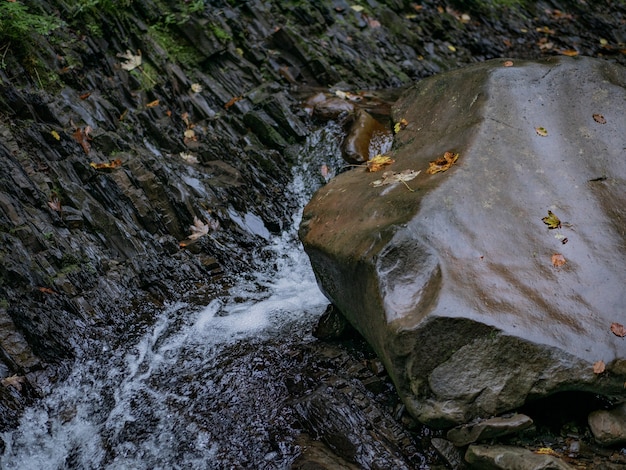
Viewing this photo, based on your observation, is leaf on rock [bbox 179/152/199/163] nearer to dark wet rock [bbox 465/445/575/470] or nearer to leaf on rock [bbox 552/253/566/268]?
leaf on rock [bbox 552/253/566/268]

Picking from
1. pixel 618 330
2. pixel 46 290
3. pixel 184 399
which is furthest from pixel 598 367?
pixel 46 290

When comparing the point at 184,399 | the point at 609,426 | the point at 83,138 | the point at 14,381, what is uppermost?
the point at 83,138

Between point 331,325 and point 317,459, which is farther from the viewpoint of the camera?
point 331,325

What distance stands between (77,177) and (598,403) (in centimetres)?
513

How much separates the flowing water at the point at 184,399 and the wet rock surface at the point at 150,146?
0.20 m

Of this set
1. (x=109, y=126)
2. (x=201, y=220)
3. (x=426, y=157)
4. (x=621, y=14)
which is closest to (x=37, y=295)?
(x=201, y=220)

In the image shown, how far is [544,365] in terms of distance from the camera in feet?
11.6

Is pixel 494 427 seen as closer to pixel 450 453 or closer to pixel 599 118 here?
pixel 450 453

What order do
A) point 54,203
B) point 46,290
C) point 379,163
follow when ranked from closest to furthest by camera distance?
point 46,290, point 379,163, point 54,203

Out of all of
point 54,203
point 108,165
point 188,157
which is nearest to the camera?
point 54,203

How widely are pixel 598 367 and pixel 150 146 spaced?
17.2ft

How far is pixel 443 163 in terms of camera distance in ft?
15.0

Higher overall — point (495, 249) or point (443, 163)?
point (443, 163)

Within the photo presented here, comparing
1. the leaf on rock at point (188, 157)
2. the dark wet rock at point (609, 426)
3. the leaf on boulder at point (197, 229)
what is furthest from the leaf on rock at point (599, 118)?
the leaf on rock at point (188, 157)
